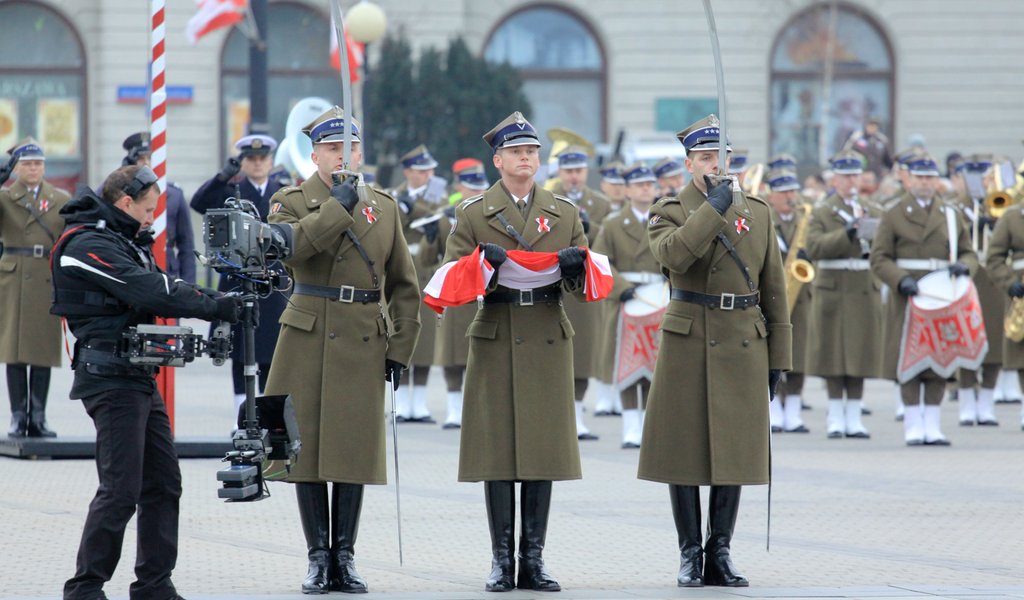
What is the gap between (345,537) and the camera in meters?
8.10

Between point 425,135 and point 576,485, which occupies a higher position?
point 425,135

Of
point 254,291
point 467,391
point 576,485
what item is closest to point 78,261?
point 254,291

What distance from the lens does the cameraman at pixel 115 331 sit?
7.18 m

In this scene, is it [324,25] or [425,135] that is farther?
[324,25]

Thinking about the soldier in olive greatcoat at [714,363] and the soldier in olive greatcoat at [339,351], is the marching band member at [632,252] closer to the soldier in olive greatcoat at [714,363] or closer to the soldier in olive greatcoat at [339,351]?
the soldier in olive greatcoat at [714,363]

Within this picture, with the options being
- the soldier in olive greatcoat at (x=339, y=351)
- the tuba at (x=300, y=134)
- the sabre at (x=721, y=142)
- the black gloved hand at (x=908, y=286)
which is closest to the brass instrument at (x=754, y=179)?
the black gloved hand at (x=908, y=286)

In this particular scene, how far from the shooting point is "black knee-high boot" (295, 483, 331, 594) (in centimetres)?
803

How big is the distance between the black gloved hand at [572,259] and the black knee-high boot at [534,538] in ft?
3.14

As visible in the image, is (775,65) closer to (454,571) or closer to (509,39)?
(509,39)

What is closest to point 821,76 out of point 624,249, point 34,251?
point 624,249

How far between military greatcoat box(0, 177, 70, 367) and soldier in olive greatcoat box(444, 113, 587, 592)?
5541 mm

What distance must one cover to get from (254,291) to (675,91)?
33.8m

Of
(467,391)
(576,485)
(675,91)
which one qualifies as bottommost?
(576,485)

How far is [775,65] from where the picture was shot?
41531mm
